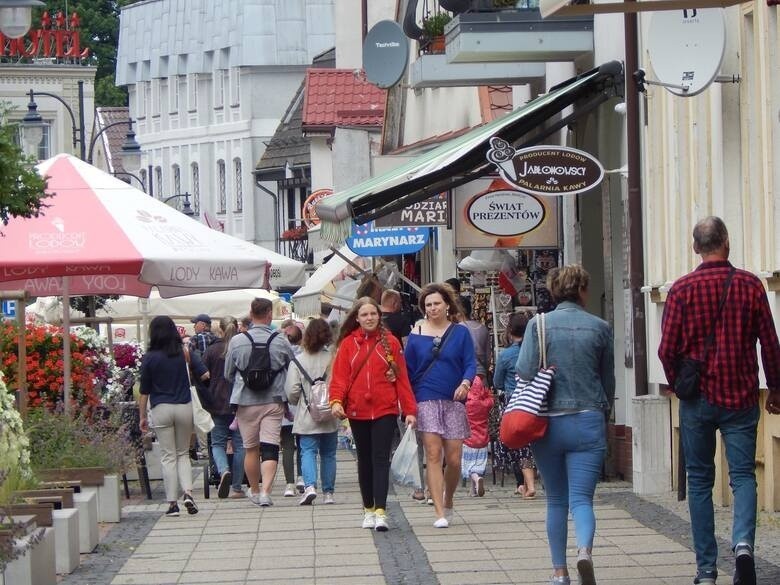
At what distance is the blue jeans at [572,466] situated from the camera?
8930 millimetres

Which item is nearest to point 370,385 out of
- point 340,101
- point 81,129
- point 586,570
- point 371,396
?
point 371,396

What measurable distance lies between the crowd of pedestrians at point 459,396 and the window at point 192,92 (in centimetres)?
5343

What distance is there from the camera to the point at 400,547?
37.0ft

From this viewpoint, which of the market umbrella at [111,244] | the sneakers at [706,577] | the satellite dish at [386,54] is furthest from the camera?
the satellite dish at [386,54]

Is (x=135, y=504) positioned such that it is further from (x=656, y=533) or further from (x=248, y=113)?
(x=248, y=113)

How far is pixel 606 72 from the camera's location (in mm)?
15641

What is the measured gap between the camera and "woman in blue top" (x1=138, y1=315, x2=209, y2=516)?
1445 centimetres

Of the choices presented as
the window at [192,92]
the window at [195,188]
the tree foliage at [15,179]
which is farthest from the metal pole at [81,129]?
the window at [192,92]

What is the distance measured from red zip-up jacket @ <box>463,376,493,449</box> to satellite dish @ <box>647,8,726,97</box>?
3.48 metres

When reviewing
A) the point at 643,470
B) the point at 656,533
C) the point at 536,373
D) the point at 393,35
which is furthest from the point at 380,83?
the point at 536,373

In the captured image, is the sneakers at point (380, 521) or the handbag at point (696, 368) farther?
the sneakers at point (380, 521)

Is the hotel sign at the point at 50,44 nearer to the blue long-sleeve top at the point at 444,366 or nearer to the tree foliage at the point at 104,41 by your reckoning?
the tree foliage at the point at 104,41

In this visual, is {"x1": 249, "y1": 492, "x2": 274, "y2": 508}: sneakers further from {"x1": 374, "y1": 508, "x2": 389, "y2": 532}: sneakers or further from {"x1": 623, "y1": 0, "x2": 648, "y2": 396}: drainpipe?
{"x1": 623, "y1": 0, "x2": 648, "y2": 396}: drainpipe

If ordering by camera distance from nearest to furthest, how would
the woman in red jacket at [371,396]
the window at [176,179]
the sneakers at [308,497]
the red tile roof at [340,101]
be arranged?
1. the woman in red jacket at [371,396]
2. the sneakers at [308,497]
3. the red tile roof at [340,101]
4. the window at [176,179]
